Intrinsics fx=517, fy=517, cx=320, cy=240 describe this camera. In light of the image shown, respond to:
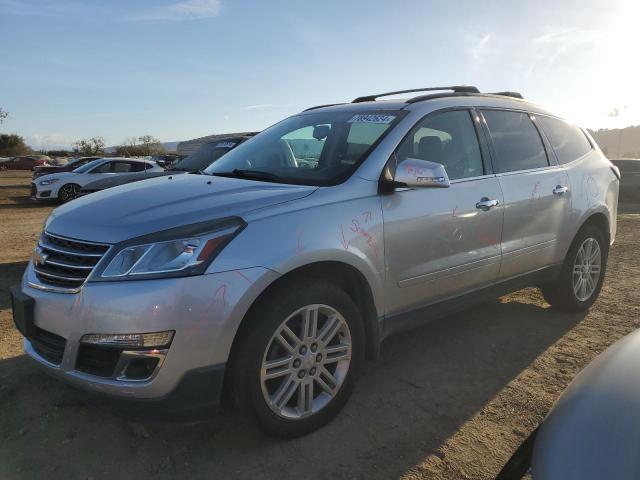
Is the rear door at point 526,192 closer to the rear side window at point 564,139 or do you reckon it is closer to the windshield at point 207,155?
the rear side window at point 564,139

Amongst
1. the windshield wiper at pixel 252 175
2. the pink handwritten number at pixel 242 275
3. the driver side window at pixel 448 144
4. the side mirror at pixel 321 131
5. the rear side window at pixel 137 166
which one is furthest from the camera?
the rear side window at pixel 137 166

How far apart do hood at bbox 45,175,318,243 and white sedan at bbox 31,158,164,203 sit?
39.4ft

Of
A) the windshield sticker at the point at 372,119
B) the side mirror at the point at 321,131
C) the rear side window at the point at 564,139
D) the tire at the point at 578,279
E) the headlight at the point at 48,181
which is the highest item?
the windshield sticker at the point at 372,119

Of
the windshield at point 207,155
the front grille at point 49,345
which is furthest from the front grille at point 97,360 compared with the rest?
the windshield at point 207,155

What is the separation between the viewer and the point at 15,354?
3766mm

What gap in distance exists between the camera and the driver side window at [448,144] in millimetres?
3356

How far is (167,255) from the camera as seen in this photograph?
7.65 feet

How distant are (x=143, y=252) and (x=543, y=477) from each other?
1781mm

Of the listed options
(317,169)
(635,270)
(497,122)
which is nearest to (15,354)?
(317,169)

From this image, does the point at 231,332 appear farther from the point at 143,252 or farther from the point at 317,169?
the point at 317,169

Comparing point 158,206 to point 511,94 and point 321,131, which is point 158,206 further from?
point 511,94

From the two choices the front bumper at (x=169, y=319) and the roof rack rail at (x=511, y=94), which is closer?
the front bumper at (x=169, y=319)

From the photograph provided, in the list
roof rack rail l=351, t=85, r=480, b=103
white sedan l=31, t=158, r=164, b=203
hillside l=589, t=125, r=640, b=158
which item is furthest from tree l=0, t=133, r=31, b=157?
hillside l=589, t=125, r=640, b=158

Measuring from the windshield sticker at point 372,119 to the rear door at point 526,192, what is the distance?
93 centimetres
